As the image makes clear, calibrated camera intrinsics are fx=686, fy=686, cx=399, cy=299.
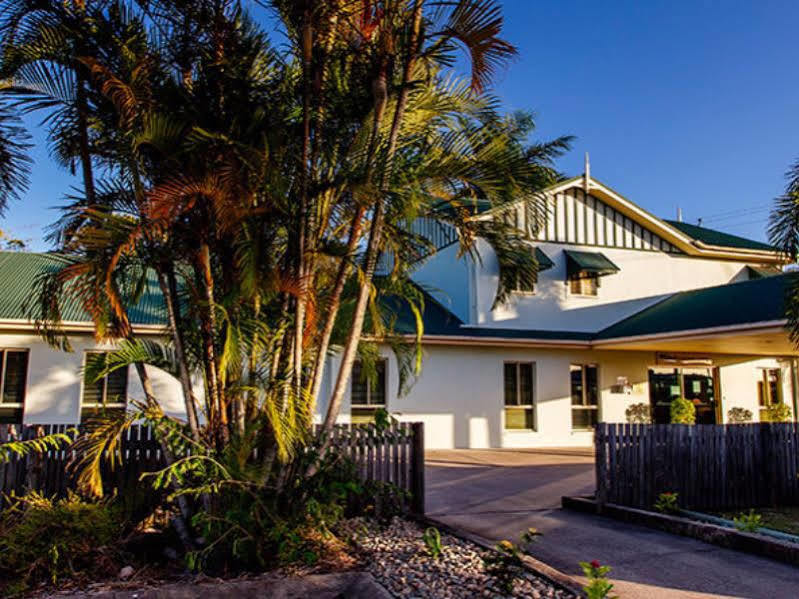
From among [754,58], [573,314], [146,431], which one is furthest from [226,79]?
[573,314]

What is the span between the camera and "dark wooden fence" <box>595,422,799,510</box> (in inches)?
343

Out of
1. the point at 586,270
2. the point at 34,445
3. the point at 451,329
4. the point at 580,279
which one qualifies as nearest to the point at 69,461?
the point at 34,445

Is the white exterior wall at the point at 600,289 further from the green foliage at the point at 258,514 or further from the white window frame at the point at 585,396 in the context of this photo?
the green foliage at the point at 258,514

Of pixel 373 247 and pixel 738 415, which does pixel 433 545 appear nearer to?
pixel 373 247

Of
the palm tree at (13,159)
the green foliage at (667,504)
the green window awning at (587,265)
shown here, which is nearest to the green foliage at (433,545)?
the green foliage at (667,504)

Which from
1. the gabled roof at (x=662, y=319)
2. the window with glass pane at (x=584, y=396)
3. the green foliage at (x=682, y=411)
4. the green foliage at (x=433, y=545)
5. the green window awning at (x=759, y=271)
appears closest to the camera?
the green foliage at (x=433, y=545)

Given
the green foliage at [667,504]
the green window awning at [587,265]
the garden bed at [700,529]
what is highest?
the green window awning at [587,265]

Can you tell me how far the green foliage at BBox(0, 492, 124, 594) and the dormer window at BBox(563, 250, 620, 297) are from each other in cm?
1506

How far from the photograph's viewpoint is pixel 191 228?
639cm

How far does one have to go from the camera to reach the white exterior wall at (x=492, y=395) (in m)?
16.9

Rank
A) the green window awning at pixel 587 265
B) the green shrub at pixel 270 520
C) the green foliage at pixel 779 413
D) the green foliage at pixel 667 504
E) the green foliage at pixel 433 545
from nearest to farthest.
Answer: the green shrub at pixel 270 520 → the green foliage at pixel 433 545 → the green foliage at pixel 667 504 → the green window awning at pixel 587 265 → the green foliage at pixel 779 413

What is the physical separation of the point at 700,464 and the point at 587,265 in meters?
10.2

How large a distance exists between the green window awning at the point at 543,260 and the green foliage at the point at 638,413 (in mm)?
4600

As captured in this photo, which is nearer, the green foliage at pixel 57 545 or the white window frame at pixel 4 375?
the green foliage at pixel 57 545
